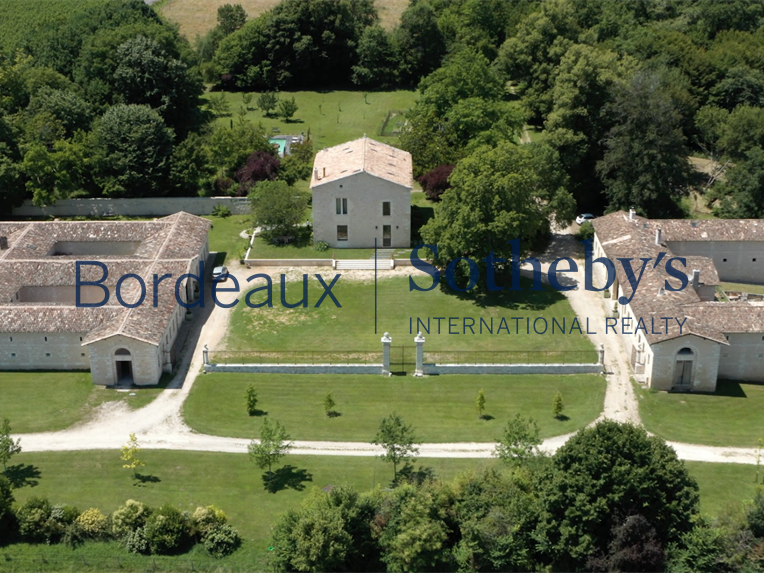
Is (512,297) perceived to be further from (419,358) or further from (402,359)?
(419,358)

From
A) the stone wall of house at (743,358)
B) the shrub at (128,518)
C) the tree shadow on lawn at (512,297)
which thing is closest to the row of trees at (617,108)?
the tree shadow on lawn at (512,297)

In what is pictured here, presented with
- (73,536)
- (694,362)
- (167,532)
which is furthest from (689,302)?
(73,536)

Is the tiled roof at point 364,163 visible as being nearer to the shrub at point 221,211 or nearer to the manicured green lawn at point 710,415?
the shrub at point 221,211

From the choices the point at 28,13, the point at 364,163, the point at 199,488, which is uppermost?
the point at 28,13

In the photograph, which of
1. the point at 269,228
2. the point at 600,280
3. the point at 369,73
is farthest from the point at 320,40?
Result: the point at 600,280

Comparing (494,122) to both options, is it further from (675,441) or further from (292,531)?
(292,531)
